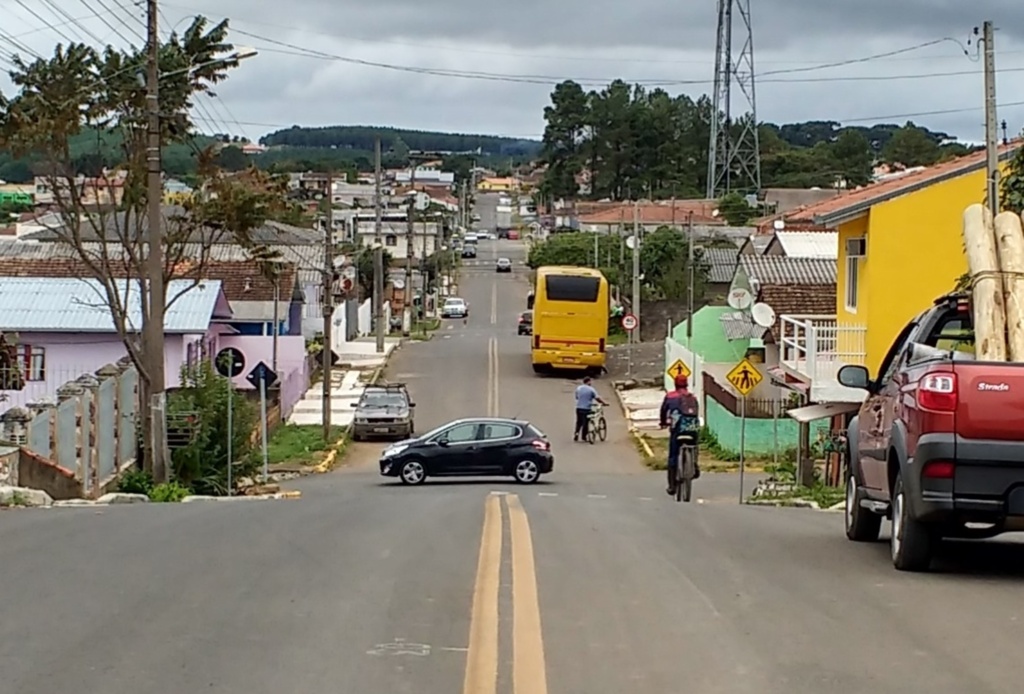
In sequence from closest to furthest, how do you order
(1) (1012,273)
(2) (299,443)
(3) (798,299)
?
(1) (1012,273)
(2) (299,443)
(3) (798,299)

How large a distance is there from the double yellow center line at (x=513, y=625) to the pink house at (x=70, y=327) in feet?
88.8

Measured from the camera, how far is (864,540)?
1286 cm

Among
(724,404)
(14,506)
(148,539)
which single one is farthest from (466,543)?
(724,404)

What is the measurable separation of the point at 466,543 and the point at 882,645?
4.98 metres

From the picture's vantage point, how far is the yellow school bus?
183ft

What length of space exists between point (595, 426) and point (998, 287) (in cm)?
3080

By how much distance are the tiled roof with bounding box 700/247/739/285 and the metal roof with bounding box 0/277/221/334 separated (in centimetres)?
4250

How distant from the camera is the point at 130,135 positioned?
29984 millimetres

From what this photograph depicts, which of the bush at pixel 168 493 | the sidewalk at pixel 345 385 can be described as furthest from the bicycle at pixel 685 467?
the sidewalk at pixel 345 385

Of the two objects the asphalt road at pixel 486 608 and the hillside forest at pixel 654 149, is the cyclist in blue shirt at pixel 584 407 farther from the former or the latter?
the hillside forest at pixel 654 149

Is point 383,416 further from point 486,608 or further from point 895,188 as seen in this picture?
point 486,608

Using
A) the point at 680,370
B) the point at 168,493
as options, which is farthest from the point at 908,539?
the point at 680,370

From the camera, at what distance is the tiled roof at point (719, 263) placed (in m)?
80.1

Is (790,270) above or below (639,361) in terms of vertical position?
above
